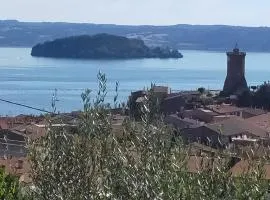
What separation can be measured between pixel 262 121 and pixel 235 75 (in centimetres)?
1287

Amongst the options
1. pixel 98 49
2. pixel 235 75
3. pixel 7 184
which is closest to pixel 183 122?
pixel 235 75

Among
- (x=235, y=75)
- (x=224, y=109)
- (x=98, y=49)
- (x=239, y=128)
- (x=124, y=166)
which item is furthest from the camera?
(x=98, y=49)

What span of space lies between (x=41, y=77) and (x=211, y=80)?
42.5ft

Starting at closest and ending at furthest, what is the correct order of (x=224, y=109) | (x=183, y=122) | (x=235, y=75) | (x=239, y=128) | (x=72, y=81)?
(x=239, y=128), (x=183, y=122), (x=224, y=109), (x=235, y=75), (x=72, y=81)

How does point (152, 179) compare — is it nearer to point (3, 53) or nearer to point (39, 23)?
point (3, 53)

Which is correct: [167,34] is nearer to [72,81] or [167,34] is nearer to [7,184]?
[72,81]

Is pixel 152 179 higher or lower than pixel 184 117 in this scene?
higher

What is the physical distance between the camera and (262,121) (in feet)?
96.3

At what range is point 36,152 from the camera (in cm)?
385

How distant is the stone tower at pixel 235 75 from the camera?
41406mm

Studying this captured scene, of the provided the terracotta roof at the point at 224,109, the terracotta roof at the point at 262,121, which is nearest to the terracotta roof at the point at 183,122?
the terracotta roof at the point at 262,121

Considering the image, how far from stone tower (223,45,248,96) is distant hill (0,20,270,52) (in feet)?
184

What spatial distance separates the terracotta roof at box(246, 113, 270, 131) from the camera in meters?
27.4

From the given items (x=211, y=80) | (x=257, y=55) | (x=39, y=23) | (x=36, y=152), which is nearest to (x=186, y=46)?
(x=257, y=55)
